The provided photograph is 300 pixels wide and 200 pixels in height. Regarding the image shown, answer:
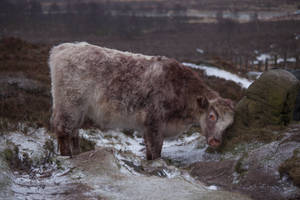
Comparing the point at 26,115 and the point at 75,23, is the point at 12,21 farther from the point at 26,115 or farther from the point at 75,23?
the point at 26,115

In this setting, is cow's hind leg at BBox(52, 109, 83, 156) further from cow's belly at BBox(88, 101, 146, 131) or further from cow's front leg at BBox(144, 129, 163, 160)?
cow's front leg at BBox(144, 129, 163, 160)

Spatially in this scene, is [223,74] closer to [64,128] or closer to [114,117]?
[114,117]

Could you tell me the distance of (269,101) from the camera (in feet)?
25.1

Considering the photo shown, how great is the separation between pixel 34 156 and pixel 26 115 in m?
3.45

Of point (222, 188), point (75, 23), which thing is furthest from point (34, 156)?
point (75, 23)

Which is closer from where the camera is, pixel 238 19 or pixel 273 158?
pixel 273 158

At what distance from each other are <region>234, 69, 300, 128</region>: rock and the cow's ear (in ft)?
4.73

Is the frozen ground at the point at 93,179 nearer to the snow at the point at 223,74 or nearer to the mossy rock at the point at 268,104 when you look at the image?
the mossy rock at the point at 268,104

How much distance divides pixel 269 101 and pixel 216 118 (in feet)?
7.65

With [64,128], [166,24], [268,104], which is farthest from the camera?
[166,24]

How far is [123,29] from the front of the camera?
768 inches

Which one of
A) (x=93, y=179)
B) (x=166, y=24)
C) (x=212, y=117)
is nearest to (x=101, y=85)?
(x=93, y=179)

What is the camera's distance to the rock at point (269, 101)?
751cm

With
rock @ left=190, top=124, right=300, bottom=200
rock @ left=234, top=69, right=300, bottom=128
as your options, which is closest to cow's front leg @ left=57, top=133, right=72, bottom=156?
rock @ left=190, top=124, right=300, bottom=200
